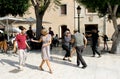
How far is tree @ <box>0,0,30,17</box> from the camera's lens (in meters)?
35.2

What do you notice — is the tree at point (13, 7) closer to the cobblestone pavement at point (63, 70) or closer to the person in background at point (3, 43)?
the person in background at point (3, 43)

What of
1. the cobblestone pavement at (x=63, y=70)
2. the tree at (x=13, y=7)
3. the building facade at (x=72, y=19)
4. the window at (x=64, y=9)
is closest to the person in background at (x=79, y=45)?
the cobblestone pavement at (x=63, y=70)

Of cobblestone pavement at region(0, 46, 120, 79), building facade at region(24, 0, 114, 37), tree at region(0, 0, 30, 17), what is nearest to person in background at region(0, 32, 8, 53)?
cobblestone pavement at region(0, 46, 120, 79)

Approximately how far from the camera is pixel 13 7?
3562cm

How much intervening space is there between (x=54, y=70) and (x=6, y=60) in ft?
13.1

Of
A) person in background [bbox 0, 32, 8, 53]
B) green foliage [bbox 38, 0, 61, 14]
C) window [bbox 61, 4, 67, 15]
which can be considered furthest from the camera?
window [bbox 61, 4, 67, 15]

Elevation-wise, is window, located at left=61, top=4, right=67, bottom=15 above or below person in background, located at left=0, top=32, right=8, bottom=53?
above

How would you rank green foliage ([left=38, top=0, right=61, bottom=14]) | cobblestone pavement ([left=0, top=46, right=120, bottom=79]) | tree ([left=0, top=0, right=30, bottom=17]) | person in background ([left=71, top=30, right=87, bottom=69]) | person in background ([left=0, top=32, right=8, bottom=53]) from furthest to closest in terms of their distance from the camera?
tree ([left=0, top=0, right=30, bottom=17]) < green foliage ([left=38, top=0, right=61, bottom=14]) < person in background ([left=0, top=32, right=8, bottom=53]) < person in background ([left=71, top=30, right=87, bottom=69]) < cobblestone pavement ([left=0, top=46, right=120, bottom=79])

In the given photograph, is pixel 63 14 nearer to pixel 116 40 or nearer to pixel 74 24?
pixel 74 24

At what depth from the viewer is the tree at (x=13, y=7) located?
35156 mm

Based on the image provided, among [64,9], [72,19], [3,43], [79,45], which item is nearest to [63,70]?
[79,45]

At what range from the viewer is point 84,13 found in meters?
41.8

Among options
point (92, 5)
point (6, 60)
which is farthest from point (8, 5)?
point (6, 60)

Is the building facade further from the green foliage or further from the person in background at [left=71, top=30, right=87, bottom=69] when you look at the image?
the person in background at [left=71, top=30, right=87, bottom=69]
